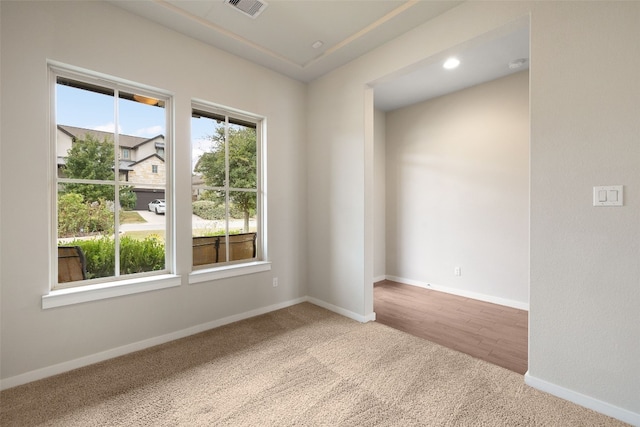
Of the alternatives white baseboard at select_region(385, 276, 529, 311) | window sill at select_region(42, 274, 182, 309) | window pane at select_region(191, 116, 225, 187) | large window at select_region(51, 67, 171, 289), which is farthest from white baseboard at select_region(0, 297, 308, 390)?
white baseboard at select_region(385, 276, 529, 311)

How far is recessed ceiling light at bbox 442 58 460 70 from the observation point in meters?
3.09

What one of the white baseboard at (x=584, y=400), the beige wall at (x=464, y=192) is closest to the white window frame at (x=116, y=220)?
the white baseboard at (x=584, y=400)

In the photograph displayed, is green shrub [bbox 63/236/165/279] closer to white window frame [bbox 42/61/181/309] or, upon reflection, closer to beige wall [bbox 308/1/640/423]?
white window frame [bbox 42/61/181/309]

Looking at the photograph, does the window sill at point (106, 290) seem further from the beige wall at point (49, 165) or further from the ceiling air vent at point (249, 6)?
the ceiling air vent at point (249, 6)

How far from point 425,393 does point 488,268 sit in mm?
2461

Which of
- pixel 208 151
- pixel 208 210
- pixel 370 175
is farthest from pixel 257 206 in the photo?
pixel 370 175

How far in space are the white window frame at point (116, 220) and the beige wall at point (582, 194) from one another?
2.73m

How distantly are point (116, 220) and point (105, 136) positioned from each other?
0.72 meters

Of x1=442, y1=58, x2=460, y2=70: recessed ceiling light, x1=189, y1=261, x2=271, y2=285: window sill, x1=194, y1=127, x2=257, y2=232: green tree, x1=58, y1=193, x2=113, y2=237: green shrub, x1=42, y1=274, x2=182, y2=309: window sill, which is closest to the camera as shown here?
x1=42, y1=274, x2=182, y2=309: window sill

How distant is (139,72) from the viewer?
2410mm

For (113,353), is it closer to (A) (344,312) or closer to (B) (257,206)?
(B) (257,206)

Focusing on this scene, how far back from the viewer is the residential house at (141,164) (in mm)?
2439

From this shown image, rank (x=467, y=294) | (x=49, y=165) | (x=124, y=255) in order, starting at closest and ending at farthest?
(x=49, y=165) → (x=124, y=255) → (x=467, y=294)

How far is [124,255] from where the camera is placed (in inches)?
96.8
